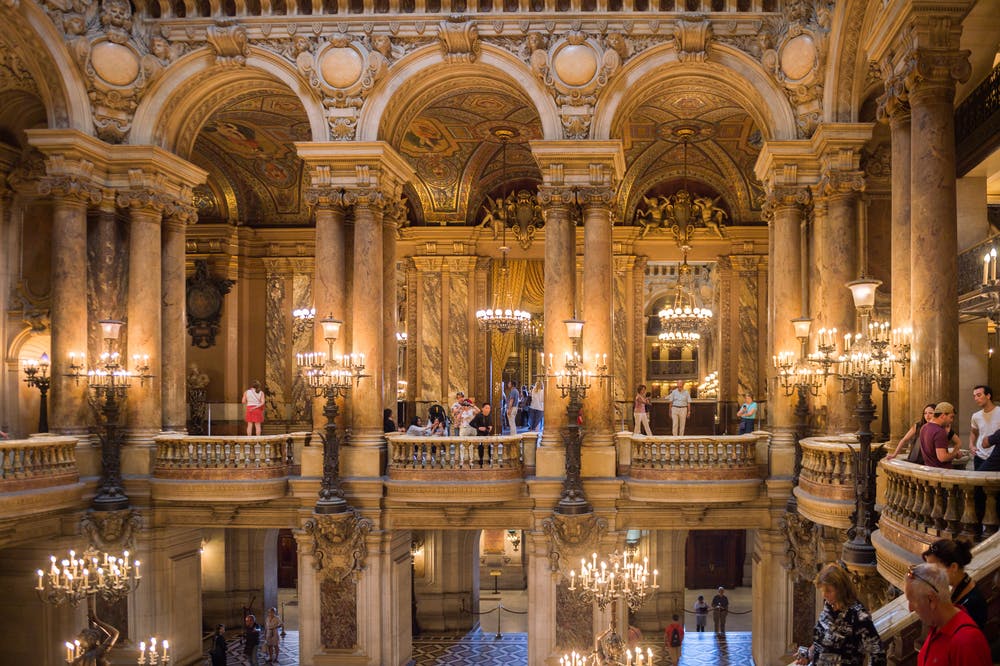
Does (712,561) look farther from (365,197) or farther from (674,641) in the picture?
(365,197)

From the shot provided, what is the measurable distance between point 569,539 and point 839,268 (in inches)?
251

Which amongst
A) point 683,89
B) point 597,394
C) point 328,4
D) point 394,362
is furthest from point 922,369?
point 328,4

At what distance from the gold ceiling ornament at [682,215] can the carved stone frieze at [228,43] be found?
11.0m

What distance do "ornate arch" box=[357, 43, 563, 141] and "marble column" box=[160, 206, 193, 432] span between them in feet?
14.4

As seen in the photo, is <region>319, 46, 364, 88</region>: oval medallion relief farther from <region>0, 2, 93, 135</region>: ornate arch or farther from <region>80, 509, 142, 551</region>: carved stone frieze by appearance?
<region>80, 509, 142, 551</region>: carved stone frieze

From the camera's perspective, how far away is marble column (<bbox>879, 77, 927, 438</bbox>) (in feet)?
32.6

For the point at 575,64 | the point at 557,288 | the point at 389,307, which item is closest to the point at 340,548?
the point at 389,307

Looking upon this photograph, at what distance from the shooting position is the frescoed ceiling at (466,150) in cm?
1847

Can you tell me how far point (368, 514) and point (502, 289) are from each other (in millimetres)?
9238

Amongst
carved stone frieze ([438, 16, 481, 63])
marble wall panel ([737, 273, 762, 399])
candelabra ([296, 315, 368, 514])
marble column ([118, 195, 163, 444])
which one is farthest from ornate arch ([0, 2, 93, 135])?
marble wall panel ([737, 273, 762, 399])

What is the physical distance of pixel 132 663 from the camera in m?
14.6

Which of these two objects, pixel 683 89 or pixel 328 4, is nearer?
pixel 328 4

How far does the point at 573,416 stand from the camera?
44.7 ft

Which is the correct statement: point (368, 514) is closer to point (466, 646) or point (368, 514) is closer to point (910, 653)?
point (466, 646)
